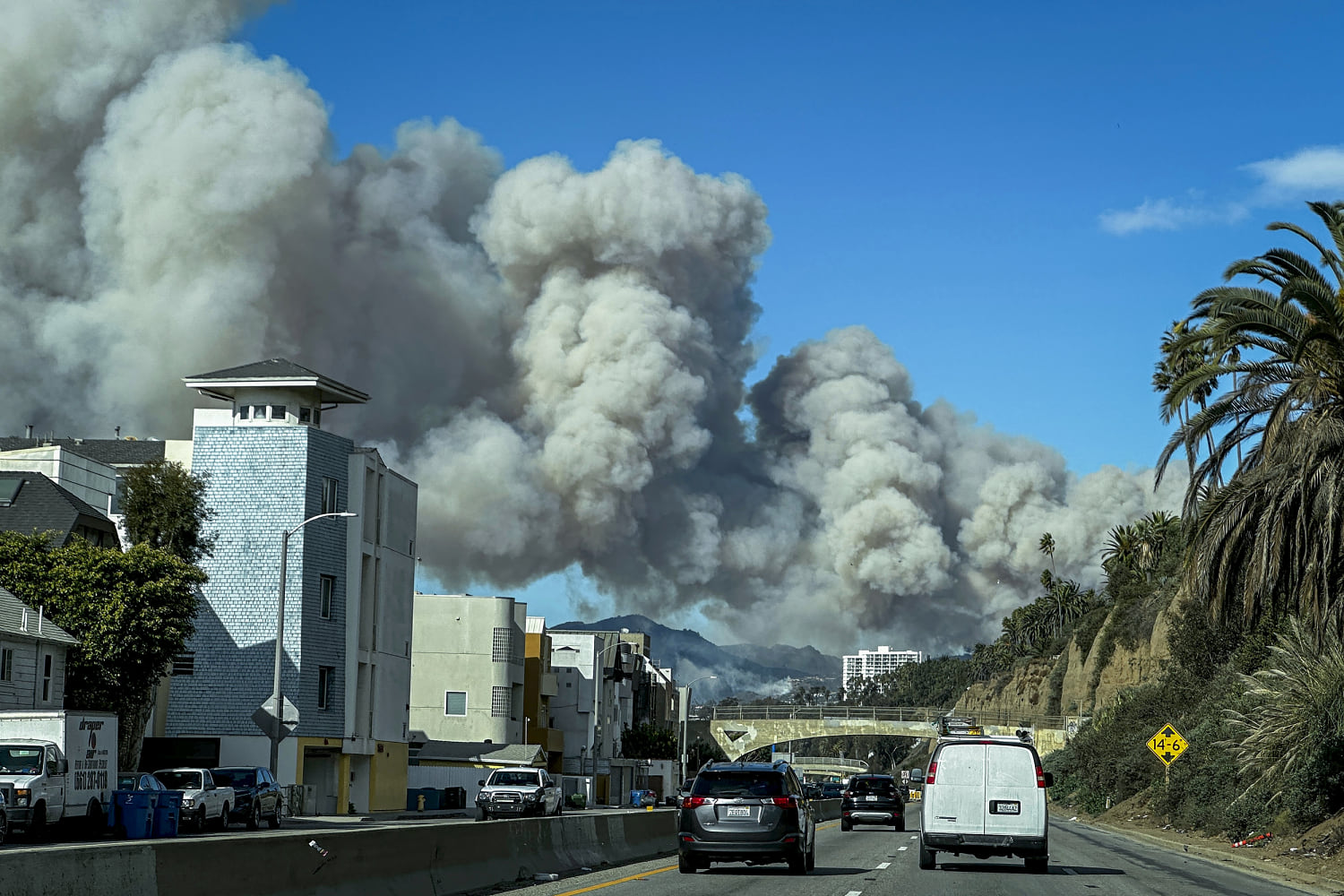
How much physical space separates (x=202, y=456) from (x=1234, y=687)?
4204 centimetres

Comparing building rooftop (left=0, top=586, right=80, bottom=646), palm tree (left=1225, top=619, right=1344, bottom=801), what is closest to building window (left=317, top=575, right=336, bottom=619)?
building rooftop (left=0, top=586, right=80, bottom=646)

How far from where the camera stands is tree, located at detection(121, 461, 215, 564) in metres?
57.8

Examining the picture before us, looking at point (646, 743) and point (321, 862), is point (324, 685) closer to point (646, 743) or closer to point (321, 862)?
point (321, 862)

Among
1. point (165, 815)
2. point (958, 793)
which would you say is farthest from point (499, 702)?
point (958, 793)

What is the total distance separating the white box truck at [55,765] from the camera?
28.6 meters

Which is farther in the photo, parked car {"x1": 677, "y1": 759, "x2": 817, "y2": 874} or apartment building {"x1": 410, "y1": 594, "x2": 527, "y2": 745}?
apartment building {"x1": 410, "y1": 594, "x2": 527, "y2": 745}

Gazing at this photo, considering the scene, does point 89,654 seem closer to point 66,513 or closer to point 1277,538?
point 66,513

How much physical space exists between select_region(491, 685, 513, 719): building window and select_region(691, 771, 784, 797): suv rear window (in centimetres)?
7105

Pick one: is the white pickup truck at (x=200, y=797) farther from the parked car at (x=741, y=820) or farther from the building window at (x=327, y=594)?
the building window at (x=327, y=594)

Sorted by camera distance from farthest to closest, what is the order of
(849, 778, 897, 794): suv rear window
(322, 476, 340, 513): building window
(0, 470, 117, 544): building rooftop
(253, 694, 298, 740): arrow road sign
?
1. (322, 476, 340, 513): building window
2. (0, 470, 117, 544): building rooftop
3. (849, 778, 897, 794): suv rear window
4. (253, 694, 298, 740): arrow road sign

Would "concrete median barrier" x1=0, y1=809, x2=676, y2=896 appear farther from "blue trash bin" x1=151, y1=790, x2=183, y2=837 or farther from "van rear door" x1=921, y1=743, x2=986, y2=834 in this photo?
"blue trash bin" x1=151, y1=790, x2=183, y2=837

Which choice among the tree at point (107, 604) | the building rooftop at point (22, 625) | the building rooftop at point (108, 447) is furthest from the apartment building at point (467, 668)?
the building rooftop at point (22, 625)

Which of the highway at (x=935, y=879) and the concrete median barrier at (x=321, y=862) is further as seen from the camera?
the highway at (x=935, y=879)

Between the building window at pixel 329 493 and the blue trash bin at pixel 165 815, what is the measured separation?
30875 mm
